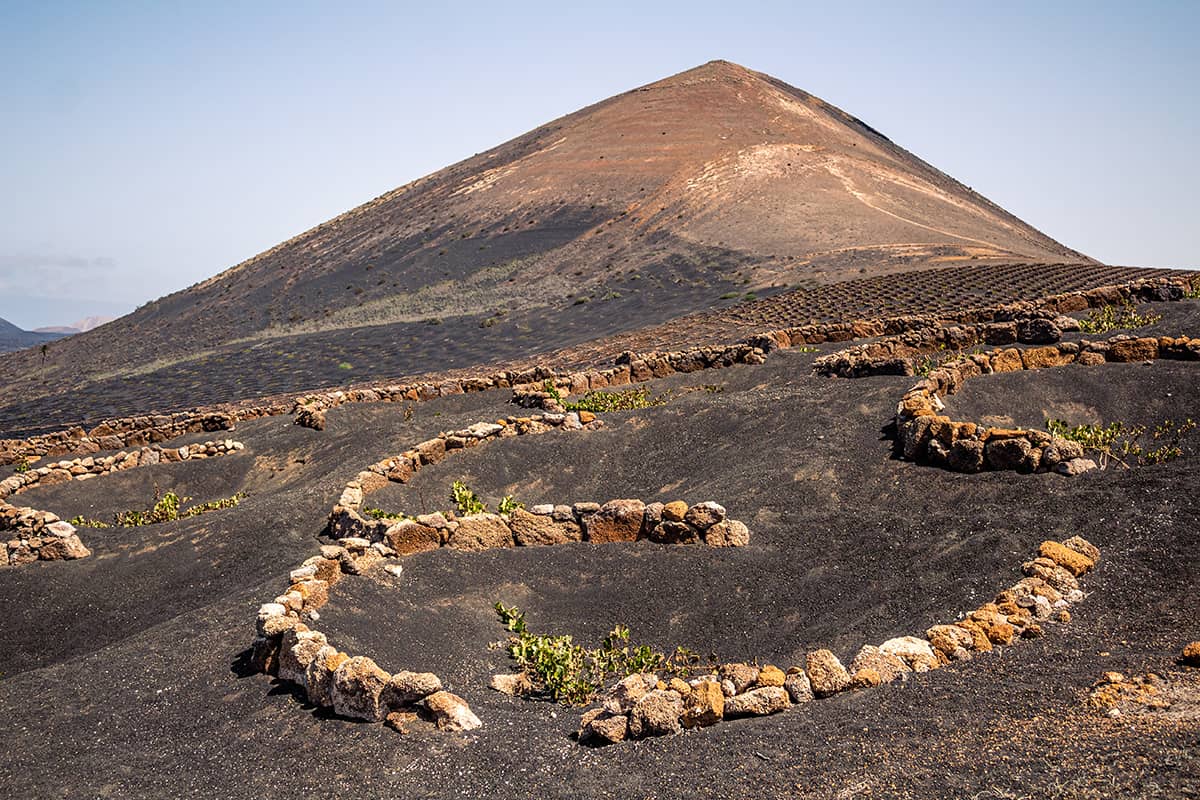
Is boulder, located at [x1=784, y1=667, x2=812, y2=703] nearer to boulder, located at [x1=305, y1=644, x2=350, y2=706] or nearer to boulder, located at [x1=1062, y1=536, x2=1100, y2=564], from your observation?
boulder, located at [x1=1062, y1=536, x2=1100, y2=564]

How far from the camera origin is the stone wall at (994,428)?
479 inches

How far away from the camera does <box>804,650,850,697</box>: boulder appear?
7.48 metres

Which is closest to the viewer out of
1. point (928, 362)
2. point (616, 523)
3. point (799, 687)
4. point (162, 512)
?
point (799, 687)

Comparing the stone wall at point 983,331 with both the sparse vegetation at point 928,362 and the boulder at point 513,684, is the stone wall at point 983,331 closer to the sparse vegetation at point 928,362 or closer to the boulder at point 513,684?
the sparse vegetation at point 928,362

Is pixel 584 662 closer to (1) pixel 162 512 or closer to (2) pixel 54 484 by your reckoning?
(1) pixel 162 512

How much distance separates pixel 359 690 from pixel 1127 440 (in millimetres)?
12099

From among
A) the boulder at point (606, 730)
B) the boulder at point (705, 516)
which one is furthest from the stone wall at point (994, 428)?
the boulder at point (606, 730)

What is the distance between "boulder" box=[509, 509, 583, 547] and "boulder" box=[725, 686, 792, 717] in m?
5.40

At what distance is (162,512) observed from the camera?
18391 millimetres

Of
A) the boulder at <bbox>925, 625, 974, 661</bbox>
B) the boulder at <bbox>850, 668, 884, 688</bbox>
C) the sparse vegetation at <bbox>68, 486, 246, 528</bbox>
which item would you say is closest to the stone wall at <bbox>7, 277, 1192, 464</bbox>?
the sparse vegetation at <bbox>68, 486, 246, 528</bbox>

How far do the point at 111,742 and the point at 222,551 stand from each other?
641 centimetres

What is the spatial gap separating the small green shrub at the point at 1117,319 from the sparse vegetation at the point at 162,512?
1944 cm

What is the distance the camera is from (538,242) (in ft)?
232

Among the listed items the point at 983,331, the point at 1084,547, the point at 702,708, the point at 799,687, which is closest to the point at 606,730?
the point at 702,708
